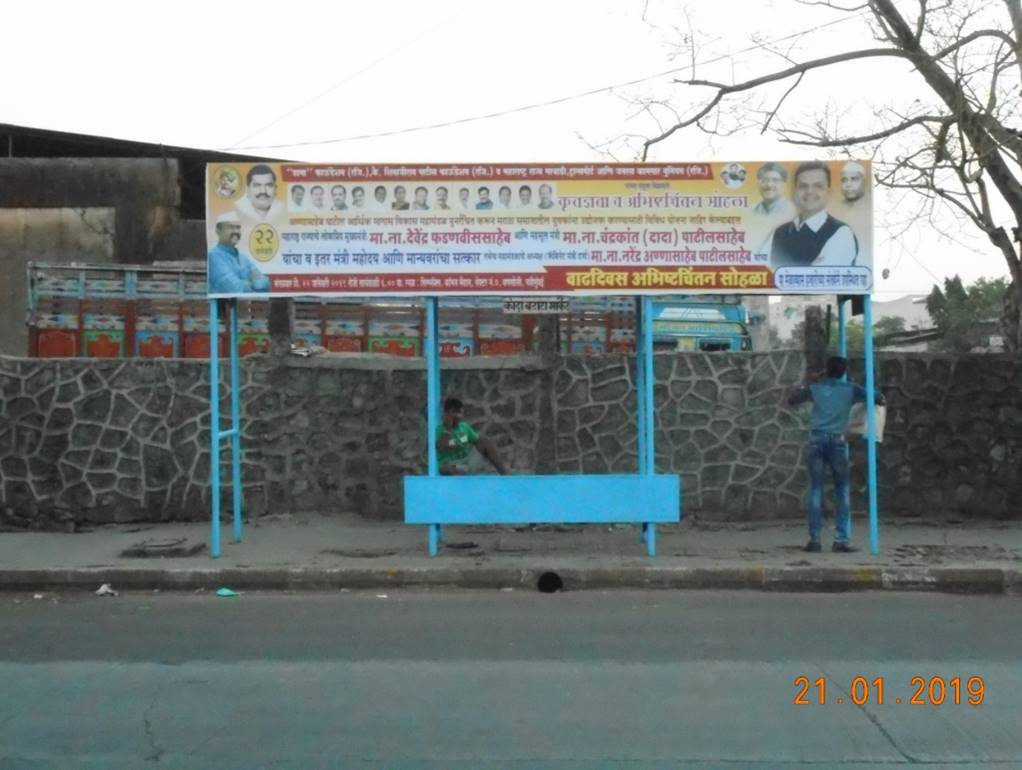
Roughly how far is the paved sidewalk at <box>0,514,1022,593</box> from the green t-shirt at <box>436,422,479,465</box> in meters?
0.88

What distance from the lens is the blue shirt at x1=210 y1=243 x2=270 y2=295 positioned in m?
9.82

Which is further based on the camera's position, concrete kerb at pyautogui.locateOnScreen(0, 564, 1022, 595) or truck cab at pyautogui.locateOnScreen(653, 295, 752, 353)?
truck cab at pyautogui.locateOnScreen(653, 295, 752, 353)

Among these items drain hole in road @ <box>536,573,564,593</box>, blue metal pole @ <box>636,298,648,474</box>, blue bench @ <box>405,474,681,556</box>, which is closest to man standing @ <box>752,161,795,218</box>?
blue metal pole @ <box>636,298,648,474</box>

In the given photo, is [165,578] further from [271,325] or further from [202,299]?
[202,299]

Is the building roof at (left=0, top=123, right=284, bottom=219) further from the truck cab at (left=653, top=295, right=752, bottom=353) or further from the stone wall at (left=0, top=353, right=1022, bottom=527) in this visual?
the stone wall at (left=0, top=353, right=1022, bottom=527)

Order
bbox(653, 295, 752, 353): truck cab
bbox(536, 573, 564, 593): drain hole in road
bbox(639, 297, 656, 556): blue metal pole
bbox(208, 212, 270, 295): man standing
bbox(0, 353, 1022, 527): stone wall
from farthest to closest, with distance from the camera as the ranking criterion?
1. bbox(653, 295, 752, 353): truck cab
2. bbox(0, 353, 1022, 527): stone wall
3. bbox(639, 297, 656, 556): blue metal pole
4. bbox(208, 212, 270, 295): man standing
5. bbox(536, 573, 564, 593): drain hole in road

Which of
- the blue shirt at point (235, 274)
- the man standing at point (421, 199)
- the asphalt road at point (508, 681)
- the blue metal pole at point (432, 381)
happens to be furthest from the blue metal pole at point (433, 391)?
the blue shirt at point (235, 274)

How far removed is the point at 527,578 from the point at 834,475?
307cm

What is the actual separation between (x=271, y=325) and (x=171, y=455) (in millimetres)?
1742

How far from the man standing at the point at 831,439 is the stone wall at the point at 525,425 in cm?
141

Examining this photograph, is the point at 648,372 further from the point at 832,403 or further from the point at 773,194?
the point at 773,194

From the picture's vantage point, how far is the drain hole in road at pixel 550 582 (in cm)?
958

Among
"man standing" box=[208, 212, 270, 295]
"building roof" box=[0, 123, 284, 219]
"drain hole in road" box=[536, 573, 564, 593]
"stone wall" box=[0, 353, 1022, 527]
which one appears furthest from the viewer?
"building roof" box=[0, 123, 284, 219]

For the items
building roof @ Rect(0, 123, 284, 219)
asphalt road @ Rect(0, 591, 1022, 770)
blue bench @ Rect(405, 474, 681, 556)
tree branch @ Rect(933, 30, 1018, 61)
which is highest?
building roof @ Rect(0, 123, 284, 219)
